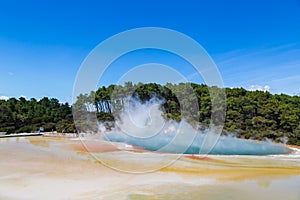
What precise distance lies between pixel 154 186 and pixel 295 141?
1228 cm

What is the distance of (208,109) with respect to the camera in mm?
18984

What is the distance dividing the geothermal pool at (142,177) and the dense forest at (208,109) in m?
5.44

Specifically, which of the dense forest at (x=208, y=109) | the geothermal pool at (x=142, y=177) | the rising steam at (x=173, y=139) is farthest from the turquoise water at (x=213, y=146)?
the geothermal pool at (x=142, y=177)

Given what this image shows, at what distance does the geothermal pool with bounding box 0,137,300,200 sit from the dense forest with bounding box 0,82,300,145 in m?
5.44

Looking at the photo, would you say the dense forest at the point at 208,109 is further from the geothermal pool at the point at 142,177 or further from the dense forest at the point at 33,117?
the geothermal pool at the point at 142,177

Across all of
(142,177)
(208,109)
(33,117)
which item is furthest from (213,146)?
(33,117)

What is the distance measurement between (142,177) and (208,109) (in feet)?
39.7

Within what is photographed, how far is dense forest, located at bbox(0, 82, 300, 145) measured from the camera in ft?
56.0

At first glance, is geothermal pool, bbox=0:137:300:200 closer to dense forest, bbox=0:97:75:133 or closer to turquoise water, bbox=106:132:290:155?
turquoise water, bbox=106:132:290:155

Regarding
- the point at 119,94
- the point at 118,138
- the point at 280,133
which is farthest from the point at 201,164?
the point at 280,133

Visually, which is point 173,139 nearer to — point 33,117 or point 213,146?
point 213,146

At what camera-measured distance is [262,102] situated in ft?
62.8

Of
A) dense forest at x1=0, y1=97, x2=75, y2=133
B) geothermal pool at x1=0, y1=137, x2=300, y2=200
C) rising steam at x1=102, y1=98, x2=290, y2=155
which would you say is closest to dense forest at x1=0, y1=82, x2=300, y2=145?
dense forest at x1=0, y1=97, x2=75, y2=133

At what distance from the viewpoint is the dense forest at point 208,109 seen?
17.1 metres
